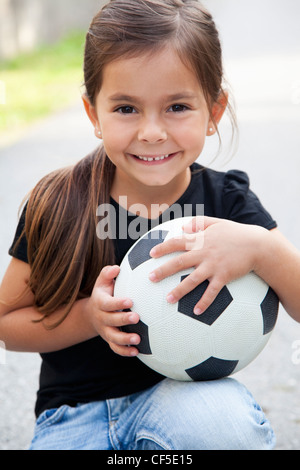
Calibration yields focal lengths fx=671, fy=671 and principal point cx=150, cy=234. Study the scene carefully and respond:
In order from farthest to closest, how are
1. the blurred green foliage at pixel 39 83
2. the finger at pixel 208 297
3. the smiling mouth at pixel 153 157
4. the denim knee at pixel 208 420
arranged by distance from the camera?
the blurred green foliage at pixel 39 83 < the smiling mouth at pixel 153 157 < the denim knee at pixel 208 420 < the finger at pixel 208 297

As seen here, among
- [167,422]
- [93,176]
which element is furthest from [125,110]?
[167,422]

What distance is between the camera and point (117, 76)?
6.44ft

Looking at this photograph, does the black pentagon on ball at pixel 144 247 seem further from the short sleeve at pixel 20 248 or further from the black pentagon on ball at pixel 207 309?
the short sleeve at pixel 20 248

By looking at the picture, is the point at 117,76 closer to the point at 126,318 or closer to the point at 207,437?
the point at 126,318

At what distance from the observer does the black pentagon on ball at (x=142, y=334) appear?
1.86 metres

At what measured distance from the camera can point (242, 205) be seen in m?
2.21

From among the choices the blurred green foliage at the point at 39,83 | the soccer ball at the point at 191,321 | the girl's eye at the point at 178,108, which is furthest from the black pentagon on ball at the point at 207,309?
the blurred green foliage at the point at 39,83

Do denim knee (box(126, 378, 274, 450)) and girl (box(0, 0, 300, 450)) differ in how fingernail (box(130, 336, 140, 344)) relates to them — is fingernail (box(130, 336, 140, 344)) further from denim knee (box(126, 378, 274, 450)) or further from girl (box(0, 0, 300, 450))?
denim knee (box(126, 378, 274, 450))

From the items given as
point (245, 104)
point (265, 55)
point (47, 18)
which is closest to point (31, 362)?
point (245, 104)

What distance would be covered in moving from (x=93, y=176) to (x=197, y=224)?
0.50 m

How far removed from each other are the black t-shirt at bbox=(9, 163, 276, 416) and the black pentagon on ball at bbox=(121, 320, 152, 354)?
0.34 m

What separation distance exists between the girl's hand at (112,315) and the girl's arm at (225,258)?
13cm

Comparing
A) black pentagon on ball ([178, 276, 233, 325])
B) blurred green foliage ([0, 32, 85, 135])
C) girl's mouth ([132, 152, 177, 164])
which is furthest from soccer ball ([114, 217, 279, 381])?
blurred green foliage ([0, 32, 85, 135])
